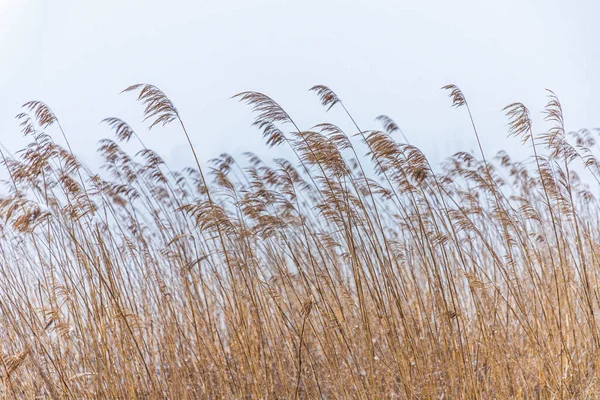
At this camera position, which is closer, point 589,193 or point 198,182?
point 198,182

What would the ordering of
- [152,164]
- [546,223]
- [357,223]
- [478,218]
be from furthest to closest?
[546,223], [478,218], [152,164], [357,223]

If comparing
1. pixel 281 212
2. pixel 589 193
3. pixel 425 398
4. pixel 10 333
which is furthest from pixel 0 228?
pixel 589 193

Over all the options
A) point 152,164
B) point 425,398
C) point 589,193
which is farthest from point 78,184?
point 589,193

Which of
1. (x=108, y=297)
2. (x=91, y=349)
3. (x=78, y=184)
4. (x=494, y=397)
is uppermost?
(x=78, y=184)

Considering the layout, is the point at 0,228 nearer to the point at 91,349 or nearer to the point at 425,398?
the point at 91,349

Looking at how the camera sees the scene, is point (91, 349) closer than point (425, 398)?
No

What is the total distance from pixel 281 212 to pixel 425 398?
1.59 meters

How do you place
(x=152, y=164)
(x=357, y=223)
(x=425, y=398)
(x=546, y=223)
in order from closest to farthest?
1. (x=425, y=398)
2. (x=357, y=223)
3. (x=152, y=164)
4. (x=546, y=223)

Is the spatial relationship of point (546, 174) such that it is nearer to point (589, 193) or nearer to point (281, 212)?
point (281, 212)

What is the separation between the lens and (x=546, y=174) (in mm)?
3613

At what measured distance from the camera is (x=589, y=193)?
5.66 metres

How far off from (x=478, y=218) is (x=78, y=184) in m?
3.01

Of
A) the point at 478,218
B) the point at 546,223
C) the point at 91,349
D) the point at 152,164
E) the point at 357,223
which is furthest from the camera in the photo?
the point at 546,223

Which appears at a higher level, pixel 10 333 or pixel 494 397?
→ pixel 10 333
